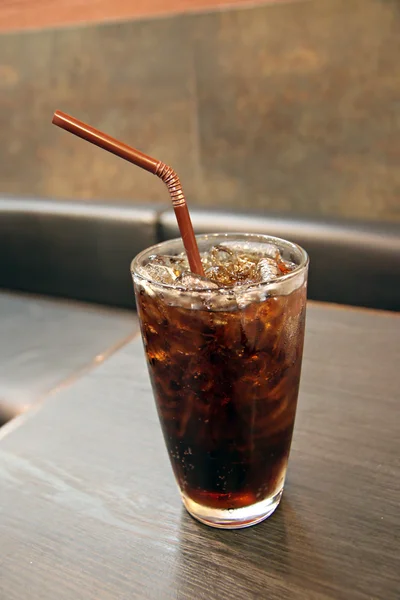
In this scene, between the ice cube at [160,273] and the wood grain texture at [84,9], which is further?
the wood grain texture at [84,9]

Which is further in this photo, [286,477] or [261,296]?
[286,477]

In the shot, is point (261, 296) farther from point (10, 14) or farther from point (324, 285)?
point (10, 14)

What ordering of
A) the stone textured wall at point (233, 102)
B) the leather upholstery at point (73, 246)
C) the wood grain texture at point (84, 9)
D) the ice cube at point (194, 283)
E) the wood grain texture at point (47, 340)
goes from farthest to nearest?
the wood grain texture at point (84, 9) < the stone textured wall at point (233, 102) < the leather upholstery at point (73, 246) < the wood grain texture at point (47, 340) < the ice cube at point (194, 283)

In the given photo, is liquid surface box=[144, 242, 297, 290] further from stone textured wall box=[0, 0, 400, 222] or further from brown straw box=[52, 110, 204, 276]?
stone textured wall box=[0, 0, 400, 222]

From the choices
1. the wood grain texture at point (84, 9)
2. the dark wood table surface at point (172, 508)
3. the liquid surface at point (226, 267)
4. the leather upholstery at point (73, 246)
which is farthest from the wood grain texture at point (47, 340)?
the wood grain texture at point (84, 9)

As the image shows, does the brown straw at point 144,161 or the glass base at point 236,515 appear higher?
the brown straw at point 144,161

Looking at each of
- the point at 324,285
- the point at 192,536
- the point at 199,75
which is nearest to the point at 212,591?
the point at 192,536

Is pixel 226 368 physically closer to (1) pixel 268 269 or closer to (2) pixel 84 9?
(1) pixel 268 269

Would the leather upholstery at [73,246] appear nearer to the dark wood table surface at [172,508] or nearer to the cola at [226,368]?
the dark wood table surface at [172,508]
